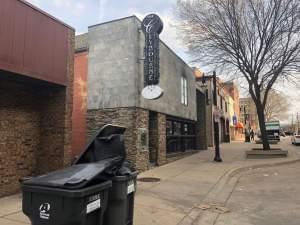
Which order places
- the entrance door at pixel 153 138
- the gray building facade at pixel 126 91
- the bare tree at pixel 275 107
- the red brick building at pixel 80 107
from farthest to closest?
the bare tree at pixel 275 107 → the entrance door at pixel 153 138 → the red brick building at pixel 80 107 → the gray building facade at pixel 126 91

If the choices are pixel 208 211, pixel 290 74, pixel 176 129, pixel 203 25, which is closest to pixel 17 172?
pixel 208 211

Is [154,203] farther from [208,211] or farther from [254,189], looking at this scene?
[254,189]

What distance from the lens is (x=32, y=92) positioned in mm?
9430

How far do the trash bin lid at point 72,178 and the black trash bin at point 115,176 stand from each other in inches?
12.0

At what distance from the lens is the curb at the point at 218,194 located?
662cm

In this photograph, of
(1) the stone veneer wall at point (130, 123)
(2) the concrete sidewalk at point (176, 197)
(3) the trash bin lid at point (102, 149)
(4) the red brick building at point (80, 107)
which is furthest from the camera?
(4) the red brick building at point (80, 107)

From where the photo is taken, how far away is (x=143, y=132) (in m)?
13.1

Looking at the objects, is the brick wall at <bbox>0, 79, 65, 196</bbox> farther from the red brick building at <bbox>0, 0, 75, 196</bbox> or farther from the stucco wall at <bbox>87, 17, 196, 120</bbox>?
the stucco wall at <bbox>87, 17, 196, 120</bbox>

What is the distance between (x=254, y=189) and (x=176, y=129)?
8.34 metres

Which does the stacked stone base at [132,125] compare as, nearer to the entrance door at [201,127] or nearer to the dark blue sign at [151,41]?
the dark blue sign at [151,41]

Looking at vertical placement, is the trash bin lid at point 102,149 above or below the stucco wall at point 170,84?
below

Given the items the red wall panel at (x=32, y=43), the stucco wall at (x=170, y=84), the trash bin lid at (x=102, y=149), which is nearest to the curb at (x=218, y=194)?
the trash bin lid at (x=102, y=149)

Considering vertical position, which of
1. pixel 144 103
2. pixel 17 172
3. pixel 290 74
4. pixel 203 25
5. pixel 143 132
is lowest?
pixel 17 172

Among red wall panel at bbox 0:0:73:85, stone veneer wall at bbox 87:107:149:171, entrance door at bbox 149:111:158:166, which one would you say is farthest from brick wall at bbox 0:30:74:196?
entrance door at bbox 149:111:158:166
